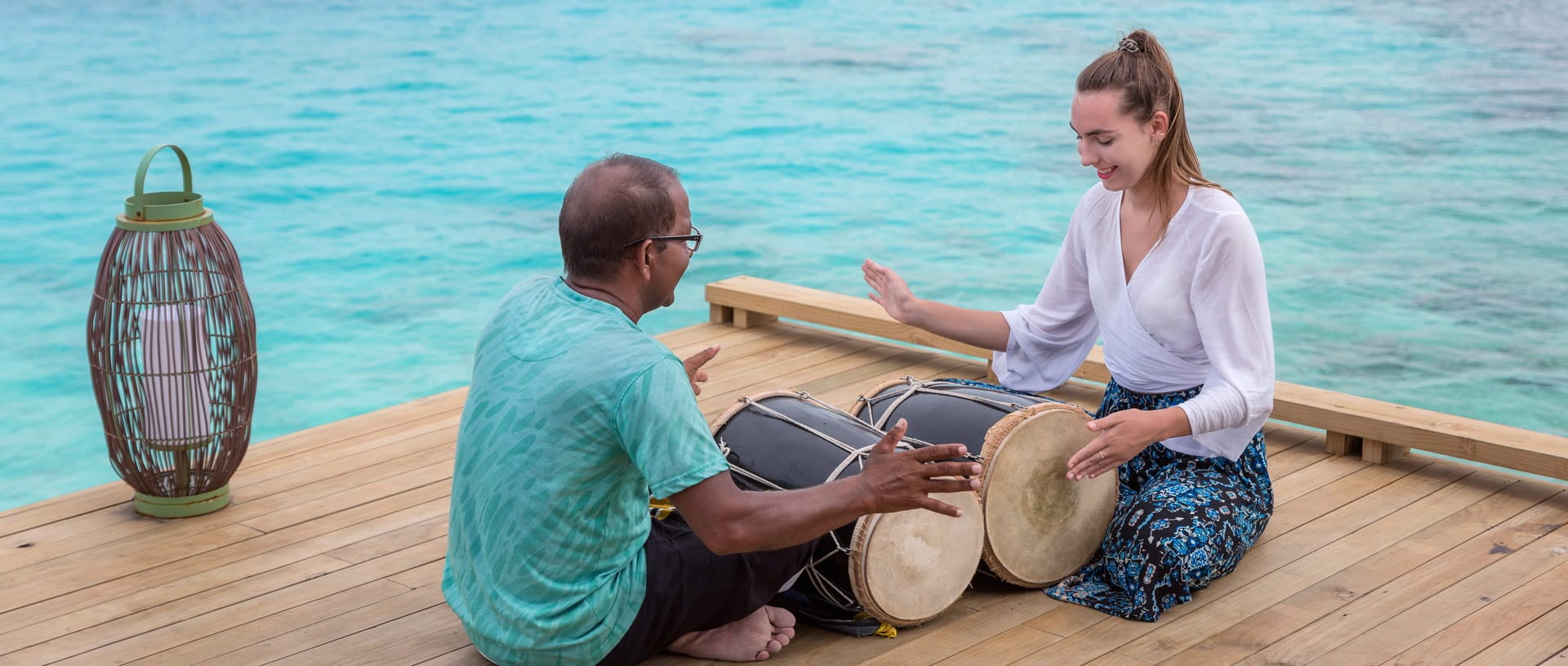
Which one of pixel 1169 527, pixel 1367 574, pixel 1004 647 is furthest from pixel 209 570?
pixel 1367 574

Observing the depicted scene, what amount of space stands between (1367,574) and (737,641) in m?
1.48

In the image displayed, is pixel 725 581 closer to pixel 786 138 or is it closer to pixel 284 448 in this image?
pixel 284 448

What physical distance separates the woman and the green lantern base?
1783mm

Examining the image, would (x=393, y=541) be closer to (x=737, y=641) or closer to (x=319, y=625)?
(x=319, y=625)

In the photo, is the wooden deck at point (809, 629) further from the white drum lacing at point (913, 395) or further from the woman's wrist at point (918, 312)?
the woman's wrist at point (918, 312)

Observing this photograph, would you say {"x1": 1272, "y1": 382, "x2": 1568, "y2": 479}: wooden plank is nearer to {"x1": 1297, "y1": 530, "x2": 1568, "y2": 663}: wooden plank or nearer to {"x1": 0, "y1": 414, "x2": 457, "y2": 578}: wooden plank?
{"x1": 1297, "y1": 530, "x2": 1568, "y2": 663}: wooden plank

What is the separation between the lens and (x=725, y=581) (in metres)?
2.76

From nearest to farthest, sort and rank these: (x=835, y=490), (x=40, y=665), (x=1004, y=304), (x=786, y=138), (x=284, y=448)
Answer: (x=835, y=490), (x=40, y=665), (x=284, y=448), (x=1004, y=304), (x=786, y=138)

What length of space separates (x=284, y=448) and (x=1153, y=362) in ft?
7.97

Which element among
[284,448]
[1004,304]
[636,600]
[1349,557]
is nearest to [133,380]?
[284,448]

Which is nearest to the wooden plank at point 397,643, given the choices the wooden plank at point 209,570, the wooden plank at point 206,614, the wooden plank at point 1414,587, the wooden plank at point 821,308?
the wooden plank at point 206,614

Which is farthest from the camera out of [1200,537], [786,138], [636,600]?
[786,138]

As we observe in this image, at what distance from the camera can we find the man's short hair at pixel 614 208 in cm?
238

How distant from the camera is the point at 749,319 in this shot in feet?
17.8
